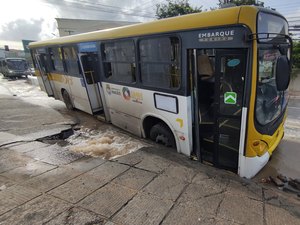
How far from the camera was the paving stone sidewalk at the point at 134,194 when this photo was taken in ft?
8.61

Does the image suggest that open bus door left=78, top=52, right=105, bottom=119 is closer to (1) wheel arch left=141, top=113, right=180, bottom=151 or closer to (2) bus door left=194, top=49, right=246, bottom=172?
(1) wheel arch left=141, top=113, right=180, bottom=151

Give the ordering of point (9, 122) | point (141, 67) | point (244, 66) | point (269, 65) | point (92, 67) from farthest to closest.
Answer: point (9, 122) → point (92, 67) → point (141, 67) → point (269, 65) → point (244, 66)

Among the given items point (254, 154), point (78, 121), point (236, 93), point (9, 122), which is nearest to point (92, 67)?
point (78, 121)

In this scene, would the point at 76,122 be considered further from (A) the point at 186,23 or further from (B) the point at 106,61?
(A) the point at 186,23

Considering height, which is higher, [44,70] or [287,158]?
[44,70]

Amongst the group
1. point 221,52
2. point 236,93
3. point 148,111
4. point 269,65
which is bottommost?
point 148,111

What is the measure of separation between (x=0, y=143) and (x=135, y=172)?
358 cm

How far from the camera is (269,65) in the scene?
131 inches

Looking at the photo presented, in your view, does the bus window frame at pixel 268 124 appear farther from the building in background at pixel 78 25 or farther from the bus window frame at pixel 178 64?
the building in background at pixel 78 25

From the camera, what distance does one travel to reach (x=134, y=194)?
306cm

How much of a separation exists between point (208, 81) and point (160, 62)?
3.13 feet

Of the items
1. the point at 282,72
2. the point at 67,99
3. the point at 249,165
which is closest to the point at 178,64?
the point at 282,72

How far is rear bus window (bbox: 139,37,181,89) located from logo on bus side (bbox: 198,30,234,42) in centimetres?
51

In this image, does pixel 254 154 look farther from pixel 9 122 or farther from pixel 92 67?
pixel 9 122
